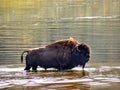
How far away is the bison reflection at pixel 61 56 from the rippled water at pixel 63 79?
0.17 meters

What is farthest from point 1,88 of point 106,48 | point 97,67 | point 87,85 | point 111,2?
point 111,2

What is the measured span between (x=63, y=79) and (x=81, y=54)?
1.96 m

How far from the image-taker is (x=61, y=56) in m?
12.1

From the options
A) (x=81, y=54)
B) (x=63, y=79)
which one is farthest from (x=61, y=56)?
(x=63, y=79)

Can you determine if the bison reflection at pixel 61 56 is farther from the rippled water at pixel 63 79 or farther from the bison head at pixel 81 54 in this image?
the rippled water at pixel 63 79

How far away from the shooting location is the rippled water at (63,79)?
30.3 ft

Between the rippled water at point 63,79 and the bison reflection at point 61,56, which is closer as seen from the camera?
the rippled water at point 63,79

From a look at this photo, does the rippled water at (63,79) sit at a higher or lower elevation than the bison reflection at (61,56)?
lower

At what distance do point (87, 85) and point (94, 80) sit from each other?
69 cm

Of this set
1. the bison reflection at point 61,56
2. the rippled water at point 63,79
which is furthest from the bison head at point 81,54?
→ the rippled water at point 63,79

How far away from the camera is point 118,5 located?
5219 cm

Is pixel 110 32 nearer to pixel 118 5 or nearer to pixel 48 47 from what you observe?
pixel 48 47

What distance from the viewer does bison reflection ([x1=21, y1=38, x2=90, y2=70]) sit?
12055mm

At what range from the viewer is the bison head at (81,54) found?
473 inches
